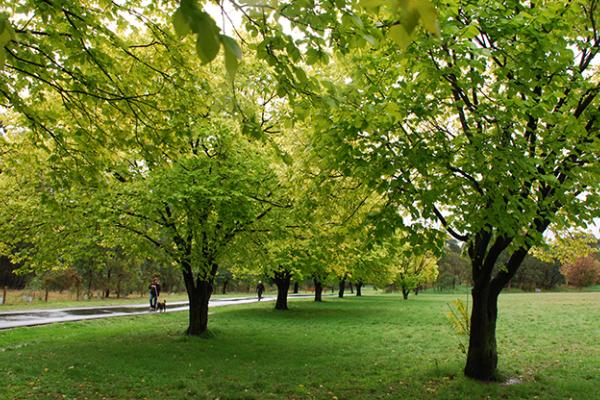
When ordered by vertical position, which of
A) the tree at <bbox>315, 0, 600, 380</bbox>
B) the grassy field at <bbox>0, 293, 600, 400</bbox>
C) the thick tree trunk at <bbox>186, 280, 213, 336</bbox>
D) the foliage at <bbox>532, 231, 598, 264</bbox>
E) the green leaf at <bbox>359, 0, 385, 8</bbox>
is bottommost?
the grassy field at <bbox>0, 293, 600, 400</bbox>

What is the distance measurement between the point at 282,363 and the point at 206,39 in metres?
10.5

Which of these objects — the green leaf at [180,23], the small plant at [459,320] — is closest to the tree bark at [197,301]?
the small plant at [459,320]

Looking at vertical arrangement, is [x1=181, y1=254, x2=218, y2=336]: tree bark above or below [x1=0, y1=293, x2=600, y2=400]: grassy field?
above

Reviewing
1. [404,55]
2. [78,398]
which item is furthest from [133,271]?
[404,55]

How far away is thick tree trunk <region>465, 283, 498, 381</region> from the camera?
29.8 feet

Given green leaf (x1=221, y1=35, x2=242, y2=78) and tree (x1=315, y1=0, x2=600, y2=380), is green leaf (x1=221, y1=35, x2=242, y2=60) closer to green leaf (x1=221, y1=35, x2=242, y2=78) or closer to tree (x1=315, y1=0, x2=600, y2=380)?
green leaf (x1=221, y1=35, x2=242, y2=78)

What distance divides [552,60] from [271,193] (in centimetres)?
756

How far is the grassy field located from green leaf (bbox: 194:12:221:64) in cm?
746

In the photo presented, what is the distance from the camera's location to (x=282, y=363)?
1080 centimetres

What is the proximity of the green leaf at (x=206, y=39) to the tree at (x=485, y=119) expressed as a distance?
4.09 metres

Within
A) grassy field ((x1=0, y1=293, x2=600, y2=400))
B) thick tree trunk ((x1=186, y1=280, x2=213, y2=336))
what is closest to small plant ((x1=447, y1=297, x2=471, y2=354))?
grassy field ((x1=0, y1=293, x2=600, y2=400))

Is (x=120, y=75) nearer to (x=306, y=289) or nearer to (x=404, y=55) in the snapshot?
(x=404, y=55)

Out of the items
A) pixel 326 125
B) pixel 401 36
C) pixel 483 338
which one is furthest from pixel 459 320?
pixel 401 36

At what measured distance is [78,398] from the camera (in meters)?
7.40
